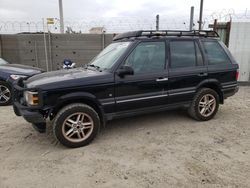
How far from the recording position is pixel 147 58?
455cm

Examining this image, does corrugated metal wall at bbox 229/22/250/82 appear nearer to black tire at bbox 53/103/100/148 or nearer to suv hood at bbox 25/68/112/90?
suv hood at bbox 25/68/112/90

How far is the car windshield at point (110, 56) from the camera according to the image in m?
4.42

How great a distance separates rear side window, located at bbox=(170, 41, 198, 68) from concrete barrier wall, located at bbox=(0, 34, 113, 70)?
20.9 ft

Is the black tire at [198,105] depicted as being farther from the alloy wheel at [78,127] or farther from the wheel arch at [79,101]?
the alloy wheel at [78,127]

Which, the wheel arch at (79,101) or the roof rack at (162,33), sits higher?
the roof rack at (162,33)

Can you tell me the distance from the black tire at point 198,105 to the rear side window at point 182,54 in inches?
25.0

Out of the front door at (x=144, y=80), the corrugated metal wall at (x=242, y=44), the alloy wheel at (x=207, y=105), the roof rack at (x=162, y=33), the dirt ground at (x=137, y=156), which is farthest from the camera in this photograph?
the corrugated metal wall at (x=242, y=44)

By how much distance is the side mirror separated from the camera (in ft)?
13.5

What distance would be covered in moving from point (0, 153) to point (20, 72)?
3.34 m

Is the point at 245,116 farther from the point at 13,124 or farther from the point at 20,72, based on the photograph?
the point at 20,72

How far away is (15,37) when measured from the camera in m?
11.0

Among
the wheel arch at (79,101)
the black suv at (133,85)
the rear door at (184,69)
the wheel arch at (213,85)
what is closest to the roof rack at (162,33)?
the black suv at (133,85)

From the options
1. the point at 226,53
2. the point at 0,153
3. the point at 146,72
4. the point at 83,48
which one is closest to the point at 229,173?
the point at 146,72

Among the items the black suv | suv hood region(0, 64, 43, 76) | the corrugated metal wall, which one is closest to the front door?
the black suv
